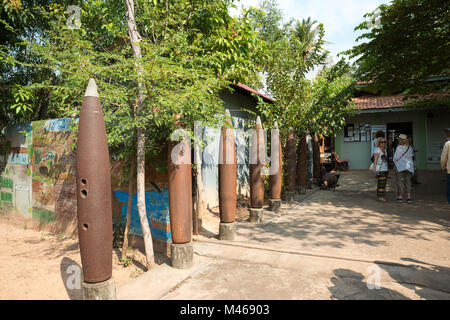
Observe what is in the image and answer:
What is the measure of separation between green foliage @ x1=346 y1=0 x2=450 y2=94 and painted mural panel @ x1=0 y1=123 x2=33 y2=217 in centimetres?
1048

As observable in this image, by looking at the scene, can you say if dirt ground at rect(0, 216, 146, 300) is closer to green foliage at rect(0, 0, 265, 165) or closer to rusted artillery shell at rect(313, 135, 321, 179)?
green foliage at rect(0, 0, 265, 165)

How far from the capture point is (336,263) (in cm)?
359

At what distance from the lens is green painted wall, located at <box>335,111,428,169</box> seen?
514 inches

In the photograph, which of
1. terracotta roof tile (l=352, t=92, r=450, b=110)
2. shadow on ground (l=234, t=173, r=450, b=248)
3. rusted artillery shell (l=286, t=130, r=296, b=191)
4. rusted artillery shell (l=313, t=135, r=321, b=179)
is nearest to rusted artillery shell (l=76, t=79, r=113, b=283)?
shadow on ground (l=234, t=173, r=450, b=248)

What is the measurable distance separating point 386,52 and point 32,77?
33.9ft

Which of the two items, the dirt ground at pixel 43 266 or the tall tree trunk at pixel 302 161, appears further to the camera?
the tall tree trunk at pixel 302 161

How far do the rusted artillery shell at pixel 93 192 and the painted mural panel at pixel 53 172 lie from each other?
3.98m

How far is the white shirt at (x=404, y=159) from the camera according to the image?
6.98 m

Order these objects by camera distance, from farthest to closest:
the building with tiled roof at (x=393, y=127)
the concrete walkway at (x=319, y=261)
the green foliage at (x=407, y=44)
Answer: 1. the building with tiled roof at (x=393, y=127)
2. the green foliage at (x=407, y=44)
3. the concrete walkway at (x=319, y=261)

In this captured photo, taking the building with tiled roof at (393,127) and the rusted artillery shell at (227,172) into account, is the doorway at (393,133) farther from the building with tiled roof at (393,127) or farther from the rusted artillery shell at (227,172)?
the rusted artillery shell at (227,172)

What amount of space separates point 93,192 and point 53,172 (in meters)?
4.93

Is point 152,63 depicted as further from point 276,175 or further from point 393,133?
point 393,133

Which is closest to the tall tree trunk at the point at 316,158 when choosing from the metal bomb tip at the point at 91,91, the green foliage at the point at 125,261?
the green foliage at the point at 125,261

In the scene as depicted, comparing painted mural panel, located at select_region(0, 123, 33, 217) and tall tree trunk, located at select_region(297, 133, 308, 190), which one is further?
tall tree trunk, located at select_region(297, 133, 308, 190)
